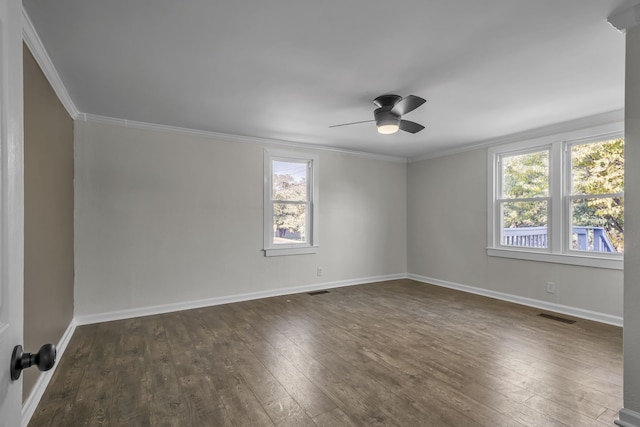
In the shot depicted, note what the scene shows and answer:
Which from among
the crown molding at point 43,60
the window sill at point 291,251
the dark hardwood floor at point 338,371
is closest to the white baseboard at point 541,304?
the dark hardwood floor at point 338,371

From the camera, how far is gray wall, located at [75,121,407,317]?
3914 millimetres

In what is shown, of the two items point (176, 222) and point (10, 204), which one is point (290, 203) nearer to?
point (176, 222)

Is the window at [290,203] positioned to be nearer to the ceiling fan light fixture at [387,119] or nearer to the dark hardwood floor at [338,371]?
the dark hardwood floor at [338,371]

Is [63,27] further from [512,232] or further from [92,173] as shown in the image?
[512,232]

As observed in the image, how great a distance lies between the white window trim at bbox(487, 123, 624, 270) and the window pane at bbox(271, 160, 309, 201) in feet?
10.3

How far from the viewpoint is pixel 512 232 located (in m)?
4.95

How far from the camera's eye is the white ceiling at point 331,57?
6.46 feet

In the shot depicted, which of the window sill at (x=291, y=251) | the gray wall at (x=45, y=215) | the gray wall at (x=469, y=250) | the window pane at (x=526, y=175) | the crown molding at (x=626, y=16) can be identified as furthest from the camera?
the window sill at (x=291, y=251)

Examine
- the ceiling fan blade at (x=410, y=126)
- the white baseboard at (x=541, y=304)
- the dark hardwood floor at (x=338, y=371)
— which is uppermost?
the ceiling fan blade at (x=410, y=126)

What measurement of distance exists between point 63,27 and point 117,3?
0.54m

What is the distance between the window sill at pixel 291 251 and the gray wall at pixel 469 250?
219cm

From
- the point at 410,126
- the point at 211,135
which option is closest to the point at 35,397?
the point at 211,135

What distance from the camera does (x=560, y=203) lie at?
430 cm

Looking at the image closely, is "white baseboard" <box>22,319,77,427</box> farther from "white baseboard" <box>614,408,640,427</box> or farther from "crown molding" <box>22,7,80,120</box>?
"white baseboard" <box>614,408,640,427</box>
